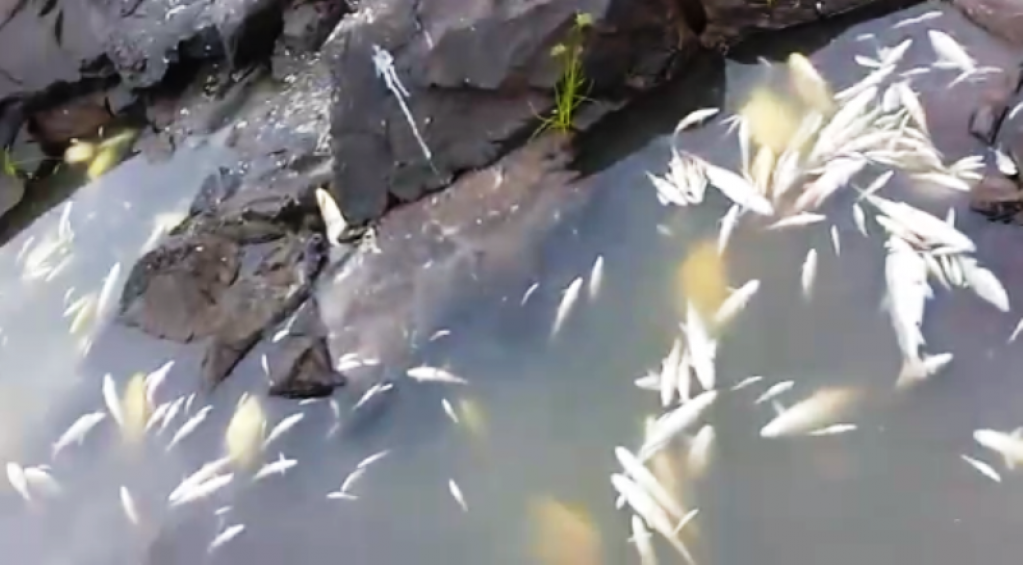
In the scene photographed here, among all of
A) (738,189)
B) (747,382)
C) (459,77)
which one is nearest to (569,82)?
(459,77)

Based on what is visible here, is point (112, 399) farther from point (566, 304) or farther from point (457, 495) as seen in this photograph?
point (566, 304)

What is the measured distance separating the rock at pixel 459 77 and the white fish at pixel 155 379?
1.32ft

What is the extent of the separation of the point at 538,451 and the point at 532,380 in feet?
0.41

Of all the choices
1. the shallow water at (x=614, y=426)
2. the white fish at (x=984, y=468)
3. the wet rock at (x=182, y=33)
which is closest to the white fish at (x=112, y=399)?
the shallow water at (x=614, y=426)

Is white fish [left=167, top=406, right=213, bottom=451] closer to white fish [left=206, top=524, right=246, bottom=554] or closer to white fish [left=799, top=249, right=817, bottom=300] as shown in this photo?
white fish [left=206, top=524, right=246, bottom=554]

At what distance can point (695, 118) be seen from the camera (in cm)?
210

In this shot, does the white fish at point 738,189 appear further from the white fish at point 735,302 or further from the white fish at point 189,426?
the white fish at point 189,426

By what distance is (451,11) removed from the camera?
2092 millimetres

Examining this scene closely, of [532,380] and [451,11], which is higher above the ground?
[451,11]

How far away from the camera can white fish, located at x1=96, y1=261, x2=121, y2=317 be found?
221 centimetres

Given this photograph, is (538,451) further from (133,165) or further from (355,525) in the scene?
(133,165)

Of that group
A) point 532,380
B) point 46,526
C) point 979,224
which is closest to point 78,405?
point 46,526

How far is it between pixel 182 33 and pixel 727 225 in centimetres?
119

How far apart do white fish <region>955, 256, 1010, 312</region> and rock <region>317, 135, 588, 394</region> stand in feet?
2.03
